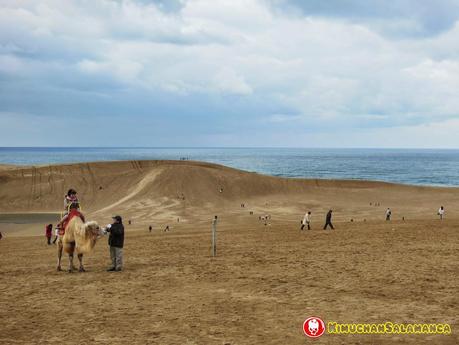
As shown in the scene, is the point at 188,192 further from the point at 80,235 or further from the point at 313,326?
the point at 313,326

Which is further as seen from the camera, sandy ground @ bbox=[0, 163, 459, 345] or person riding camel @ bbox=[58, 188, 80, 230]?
person riding camel @ bbox=[58, 188, 80, 230]

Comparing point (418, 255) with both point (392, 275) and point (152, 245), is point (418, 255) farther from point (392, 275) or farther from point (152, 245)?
point (152, 245)

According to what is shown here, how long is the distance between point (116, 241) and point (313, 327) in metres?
7.57

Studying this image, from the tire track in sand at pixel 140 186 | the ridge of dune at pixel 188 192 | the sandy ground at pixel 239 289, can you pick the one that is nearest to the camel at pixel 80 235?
the sandy ground at pixel 239 289

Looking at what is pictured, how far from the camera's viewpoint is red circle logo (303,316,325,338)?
841cm

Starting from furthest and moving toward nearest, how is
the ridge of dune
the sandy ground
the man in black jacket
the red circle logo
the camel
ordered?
the ridge of dune
the man in black jacket
the camel
the sandy ground
the red circle logo

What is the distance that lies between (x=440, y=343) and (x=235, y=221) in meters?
32.4

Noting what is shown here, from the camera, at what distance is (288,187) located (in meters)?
60.0

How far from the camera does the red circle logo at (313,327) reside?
841 cm

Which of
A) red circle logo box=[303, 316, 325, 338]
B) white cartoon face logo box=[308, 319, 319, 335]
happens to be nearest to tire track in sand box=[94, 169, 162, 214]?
red circle logo box=[303, 316, 325, 338]

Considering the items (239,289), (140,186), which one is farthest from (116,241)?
(140,186)

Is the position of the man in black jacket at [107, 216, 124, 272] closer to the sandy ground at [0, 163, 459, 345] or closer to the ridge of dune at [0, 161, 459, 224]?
the sandy ground at [0, 163, 459, 345]

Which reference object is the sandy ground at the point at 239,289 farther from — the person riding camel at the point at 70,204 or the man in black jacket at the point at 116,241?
the person riding camel at the point at 70,204

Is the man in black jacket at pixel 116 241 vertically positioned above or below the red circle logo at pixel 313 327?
above
